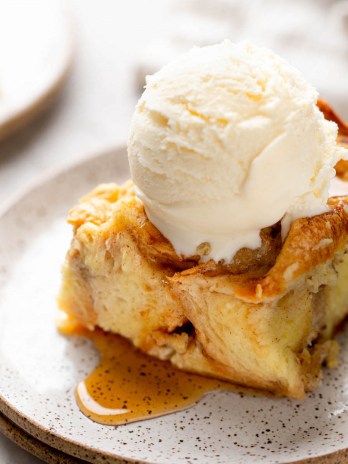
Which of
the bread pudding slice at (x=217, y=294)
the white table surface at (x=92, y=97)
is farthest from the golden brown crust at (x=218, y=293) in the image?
the white table surface at (x=92, y=97)

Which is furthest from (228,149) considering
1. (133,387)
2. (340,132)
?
(133,387)

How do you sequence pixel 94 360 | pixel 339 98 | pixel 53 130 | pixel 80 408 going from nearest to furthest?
pixel 80 408 → pixel 94 360 → pixel 339 98 → pixel 53 130

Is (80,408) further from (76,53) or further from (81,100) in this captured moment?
(76,53)

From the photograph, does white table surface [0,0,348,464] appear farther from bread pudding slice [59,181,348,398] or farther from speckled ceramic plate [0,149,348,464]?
bread pudding slice [59,181,348,398]

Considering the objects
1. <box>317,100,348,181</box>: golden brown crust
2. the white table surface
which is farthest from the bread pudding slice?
the white table surface

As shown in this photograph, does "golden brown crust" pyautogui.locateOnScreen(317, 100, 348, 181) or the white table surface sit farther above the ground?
"golden brown crust" pyautogui.locateOnScreen(317, 100, 348, 181)

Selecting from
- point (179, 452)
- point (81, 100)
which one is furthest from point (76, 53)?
point (179, 452)
